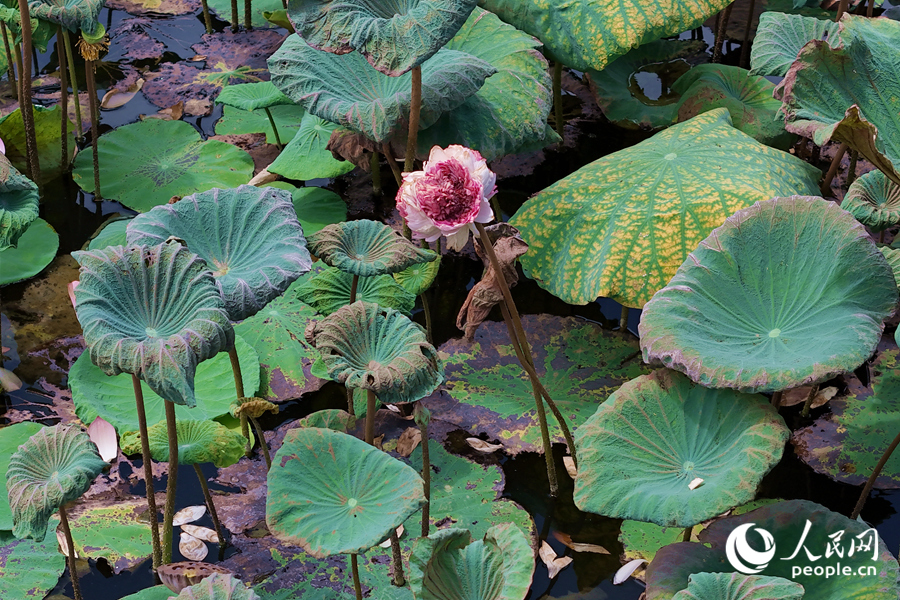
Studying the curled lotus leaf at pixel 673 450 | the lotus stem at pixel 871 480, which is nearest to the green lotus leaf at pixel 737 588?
the curled lotus leaf at pixel 673 450

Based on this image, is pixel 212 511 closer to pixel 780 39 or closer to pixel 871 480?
pixel 871 480

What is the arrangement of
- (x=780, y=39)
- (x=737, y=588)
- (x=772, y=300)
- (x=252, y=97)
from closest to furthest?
(x=737, y=588)
(x=772, y=300)
(x=780, y=39)
(x=252, y=97)

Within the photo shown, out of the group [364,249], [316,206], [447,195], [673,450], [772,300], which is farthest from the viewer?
[316,206]

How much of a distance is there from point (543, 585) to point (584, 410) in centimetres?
60

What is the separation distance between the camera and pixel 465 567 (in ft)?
6.68

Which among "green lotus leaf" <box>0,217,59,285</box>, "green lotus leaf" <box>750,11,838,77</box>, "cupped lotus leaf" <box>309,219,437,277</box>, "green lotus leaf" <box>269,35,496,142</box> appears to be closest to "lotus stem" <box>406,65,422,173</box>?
"green lotus leaf" <box>269,35,496,142</box>

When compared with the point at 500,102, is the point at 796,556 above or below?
below

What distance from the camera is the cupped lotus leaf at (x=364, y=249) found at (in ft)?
8.20

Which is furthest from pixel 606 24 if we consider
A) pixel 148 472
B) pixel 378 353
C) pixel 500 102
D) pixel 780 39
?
pixel 148 472

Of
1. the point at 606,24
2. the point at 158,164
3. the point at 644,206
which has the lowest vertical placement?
the point at 158,164

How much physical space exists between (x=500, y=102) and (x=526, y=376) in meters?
1.05

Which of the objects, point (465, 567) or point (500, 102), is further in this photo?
point (500, 102)

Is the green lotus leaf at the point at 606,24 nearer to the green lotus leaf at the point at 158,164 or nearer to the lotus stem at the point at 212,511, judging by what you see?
the green lotus leaf at the point at 158,164

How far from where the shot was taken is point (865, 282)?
89.7 inches
